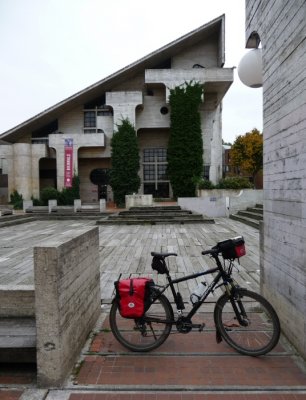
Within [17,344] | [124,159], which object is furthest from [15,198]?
[17,344]

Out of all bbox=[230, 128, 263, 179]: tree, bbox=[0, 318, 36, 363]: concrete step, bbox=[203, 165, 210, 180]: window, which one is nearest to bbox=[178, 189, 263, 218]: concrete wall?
bbox=[203, 165, 210, 180]: window

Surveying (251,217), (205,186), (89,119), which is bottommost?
(251,217)

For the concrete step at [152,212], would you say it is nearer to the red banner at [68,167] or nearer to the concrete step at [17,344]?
the red banner at [68,167]

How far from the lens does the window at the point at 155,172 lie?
2812 centimetres

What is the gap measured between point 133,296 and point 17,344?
46.0 inches

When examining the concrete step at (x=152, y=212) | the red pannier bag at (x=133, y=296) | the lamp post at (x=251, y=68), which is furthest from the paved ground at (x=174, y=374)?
the concrete step at (x=152, y=212)

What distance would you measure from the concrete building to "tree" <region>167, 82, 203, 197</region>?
1057mm

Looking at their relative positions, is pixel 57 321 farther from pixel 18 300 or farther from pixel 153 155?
pixel 153 155

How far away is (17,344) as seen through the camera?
298 cm

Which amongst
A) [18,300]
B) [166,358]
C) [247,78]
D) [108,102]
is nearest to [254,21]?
[247,78]

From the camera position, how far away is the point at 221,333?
3.31 meters

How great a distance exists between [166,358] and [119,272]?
3.38 metres

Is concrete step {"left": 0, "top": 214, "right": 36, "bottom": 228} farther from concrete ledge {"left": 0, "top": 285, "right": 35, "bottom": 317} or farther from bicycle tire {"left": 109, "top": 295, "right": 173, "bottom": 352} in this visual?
bicycle tire {"left": 109, "top": 295, "right": 173, "bottom": 352}

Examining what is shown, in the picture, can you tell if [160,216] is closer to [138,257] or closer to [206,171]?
[138,257]
